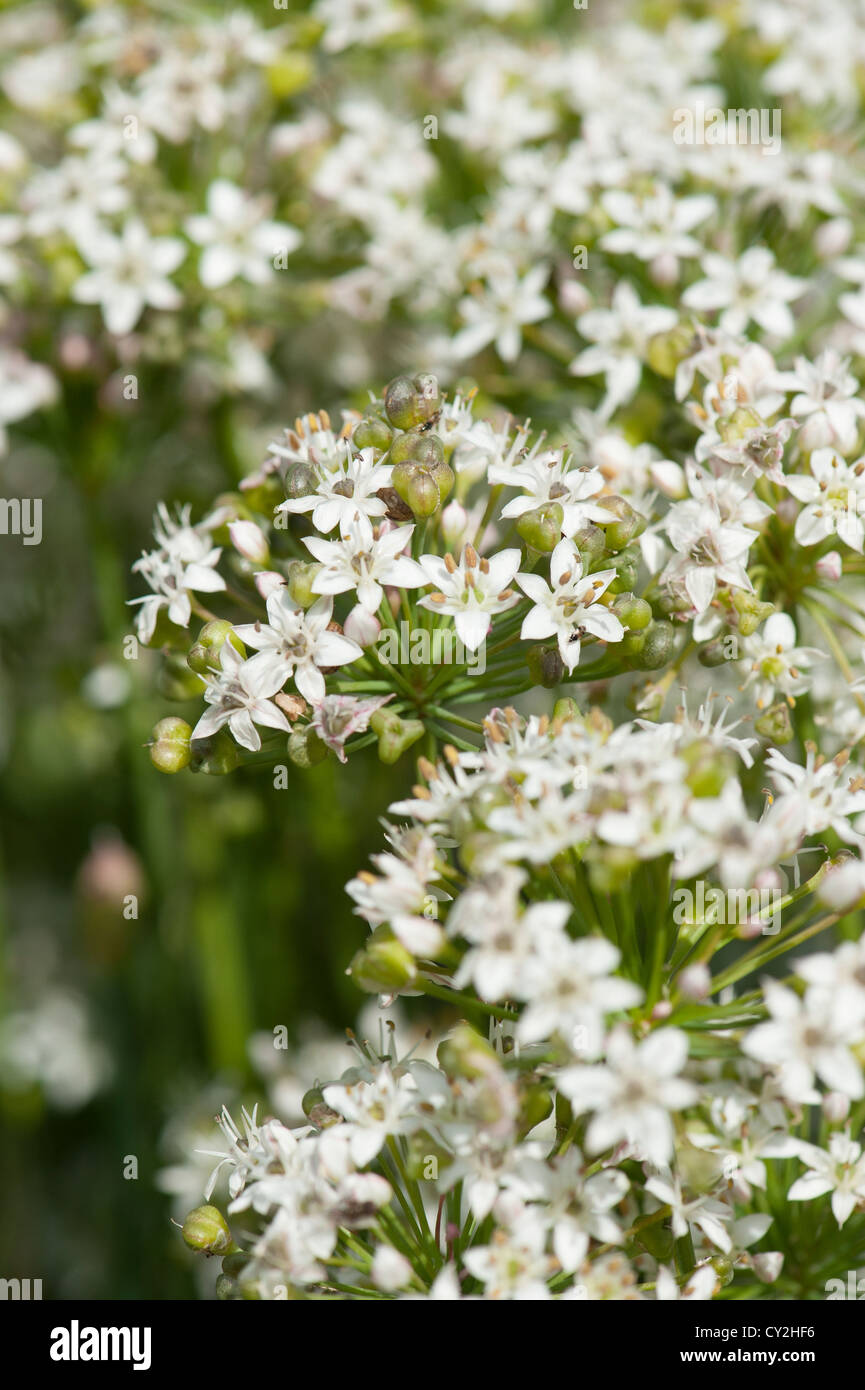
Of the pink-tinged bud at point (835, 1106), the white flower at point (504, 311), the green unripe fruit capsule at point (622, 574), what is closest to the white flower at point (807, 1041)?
the pink-tinged bud at point (835, 1106)

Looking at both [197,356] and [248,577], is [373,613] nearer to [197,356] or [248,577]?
[248,577]

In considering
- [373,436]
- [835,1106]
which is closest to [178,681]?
[373,436]

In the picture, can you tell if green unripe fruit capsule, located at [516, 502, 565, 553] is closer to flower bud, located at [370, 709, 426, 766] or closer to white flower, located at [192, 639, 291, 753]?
flower bud, located at [370, 709, 426, 766]

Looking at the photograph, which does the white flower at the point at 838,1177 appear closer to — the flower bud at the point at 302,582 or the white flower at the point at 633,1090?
the white flower at the point at 633,1090

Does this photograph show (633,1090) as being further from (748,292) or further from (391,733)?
(748,292)

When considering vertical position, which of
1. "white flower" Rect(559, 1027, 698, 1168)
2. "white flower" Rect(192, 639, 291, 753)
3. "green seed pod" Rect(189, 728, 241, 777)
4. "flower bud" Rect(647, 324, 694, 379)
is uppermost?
"flower bud" Rect(647, 324, 694, 379)

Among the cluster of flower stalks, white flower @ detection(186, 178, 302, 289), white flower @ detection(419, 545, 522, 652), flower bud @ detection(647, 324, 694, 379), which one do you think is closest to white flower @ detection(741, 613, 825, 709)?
the cluster of flower stalks
